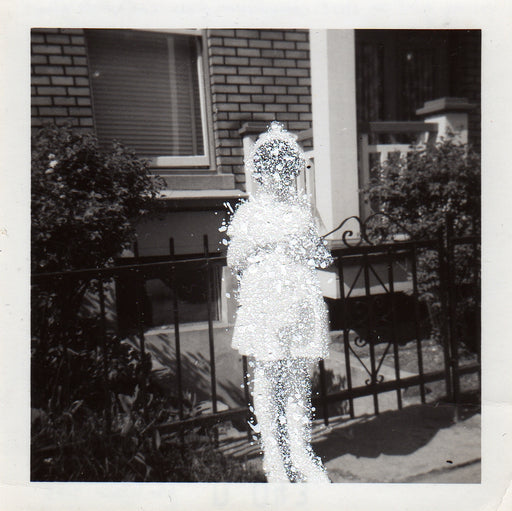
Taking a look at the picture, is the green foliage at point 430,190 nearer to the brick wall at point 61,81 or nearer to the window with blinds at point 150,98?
the window with blinds at point 150,98

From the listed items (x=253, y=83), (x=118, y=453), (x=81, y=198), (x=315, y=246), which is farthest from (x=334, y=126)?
(x=118, y=453)

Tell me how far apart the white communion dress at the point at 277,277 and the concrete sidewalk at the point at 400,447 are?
1.86 ft

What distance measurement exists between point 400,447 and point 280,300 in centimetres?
114

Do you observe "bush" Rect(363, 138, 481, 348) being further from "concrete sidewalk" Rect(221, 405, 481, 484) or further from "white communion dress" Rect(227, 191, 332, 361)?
"white communion dress" Rect(227, 191, 332, 361)

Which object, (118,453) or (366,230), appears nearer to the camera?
(118,453)

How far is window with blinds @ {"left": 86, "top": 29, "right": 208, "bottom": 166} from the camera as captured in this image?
7.86ft

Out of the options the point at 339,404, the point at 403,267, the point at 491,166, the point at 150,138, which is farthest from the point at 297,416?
the point at 150,138

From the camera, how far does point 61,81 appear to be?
2324 millimetres

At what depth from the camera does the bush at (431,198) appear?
9.36 ft

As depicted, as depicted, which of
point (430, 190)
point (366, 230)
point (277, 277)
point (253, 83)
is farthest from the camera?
point (430, 190)

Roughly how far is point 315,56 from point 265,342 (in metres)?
1.40

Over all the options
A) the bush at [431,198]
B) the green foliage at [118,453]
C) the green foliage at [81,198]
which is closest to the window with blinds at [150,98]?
the green foliage at [81,198]

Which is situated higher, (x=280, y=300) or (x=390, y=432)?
(x=280, y=300)

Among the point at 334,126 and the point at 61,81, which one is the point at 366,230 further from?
the point at 61,81
